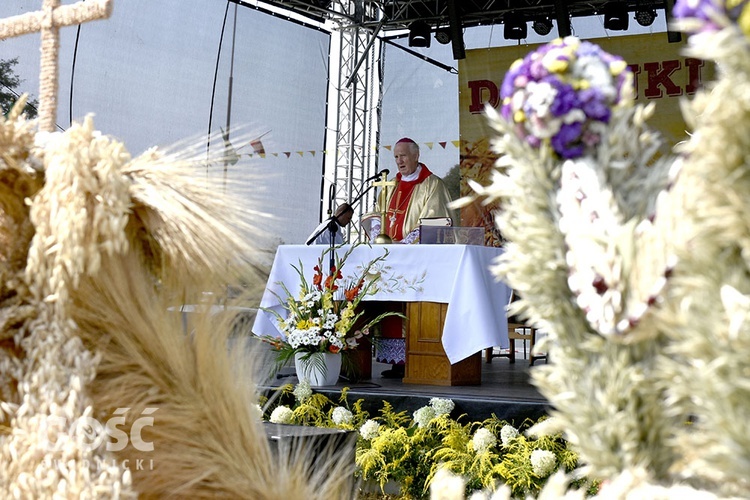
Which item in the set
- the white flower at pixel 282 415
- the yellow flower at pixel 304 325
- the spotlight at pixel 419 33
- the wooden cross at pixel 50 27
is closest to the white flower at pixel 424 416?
the white flower at pixel 282 415

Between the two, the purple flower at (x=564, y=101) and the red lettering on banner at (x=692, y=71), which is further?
the red lettering on banner at (x=692, y=71)

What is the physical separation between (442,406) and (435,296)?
1.20 meters

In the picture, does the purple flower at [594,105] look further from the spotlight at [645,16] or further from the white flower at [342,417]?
the spotlight at [645,16]

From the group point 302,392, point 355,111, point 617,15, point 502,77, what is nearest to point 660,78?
point 617,15

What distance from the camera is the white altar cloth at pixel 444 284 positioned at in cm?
513

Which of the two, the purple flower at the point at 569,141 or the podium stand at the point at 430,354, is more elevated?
the purple flower at the point at 569,141

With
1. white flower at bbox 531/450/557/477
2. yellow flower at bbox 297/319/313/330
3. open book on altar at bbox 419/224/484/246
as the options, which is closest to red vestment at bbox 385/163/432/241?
open book on altar at bbox 419/224/484/246

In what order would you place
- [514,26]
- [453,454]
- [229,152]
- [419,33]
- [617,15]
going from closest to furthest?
1. [229,152]
2. [453,454]
3. [617,15]
4. [514,26]
5. [419,33]

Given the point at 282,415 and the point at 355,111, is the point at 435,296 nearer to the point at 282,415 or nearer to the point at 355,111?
the point at 282,415

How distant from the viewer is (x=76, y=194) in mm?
850

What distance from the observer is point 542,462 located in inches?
140

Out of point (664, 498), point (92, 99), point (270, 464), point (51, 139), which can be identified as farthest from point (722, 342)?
point (92, 99)

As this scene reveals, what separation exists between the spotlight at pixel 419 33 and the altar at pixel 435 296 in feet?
19.7

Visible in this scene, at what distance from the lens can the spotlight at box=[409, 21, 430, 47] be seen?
36.3 feet
